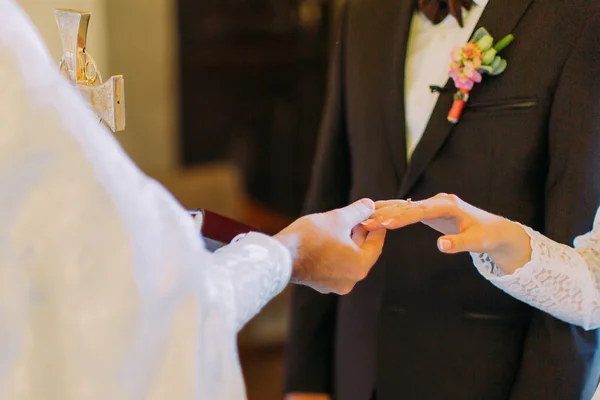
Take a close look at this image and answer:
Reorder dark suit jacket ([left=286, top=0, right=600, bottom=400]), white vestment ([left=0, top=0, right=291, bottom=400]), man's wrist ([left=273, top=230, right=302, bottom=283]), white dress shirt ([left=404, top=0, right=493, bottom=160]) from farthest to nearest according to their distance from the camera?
1. white dress shirt ([left=404, top=0, right=493, bottom=160])
2. dark suit jacket ([left=286, top=0, right=600, bottom=400])
3. man's wrist ([left=273, top=230, right=302, bottom=283])
4. white vestment ([left=0, top=0, right=291, bottom=400])

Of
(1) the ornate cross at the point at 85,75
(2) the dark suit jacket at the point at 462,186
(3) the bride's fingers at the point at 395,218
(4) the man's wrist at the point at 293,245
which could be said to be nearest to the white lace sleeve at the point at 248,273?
(4) the man's wrist at the point at 293,245

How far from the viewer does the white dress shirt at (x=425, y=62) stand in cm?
118

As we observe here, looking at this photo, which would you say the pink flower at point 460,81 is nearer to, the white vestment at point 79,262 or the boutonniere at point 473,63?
the boutonniere at point 473,63

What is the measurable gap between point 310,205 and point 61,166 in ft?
2.28

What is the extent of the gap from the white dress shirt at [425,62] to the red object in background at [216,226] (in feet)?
1.16

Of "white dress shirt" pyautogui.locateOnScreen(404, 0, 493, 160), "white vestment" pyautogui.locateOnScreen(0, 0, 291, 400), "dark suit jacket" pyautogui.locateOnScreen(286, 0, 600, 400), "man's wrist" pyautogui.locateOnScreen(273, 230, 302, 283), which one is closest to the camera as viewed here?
"white vestment" pyautogui.locateOnScreen(0, 0, 291, 400)

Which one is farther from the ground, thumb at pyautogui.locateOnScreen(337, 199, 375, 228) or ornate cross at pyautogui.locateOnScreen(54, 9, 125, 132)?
ornate cross at pyautogui.locateOnScreen(54, 9, 125, 132)

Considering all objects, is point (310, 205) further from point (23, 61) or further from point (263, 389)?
point (263, 389)

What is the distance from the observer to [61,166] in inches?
27.9

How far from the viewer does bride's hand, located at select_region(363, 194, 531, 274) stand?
3.08 feet

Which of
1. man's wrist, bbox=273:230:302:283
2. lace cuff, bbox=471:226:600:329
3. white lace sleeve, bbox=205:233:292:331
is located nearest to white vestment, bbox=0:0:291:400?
white lace sleeve, bbox=205:233:292:331

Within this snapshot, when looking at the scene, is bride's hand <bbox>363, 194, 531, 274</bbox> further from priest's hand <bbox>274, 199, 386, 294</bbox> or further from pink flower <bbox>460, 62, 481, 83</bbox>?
pink flower <bbox>460, 62, 481, 83</bbox>

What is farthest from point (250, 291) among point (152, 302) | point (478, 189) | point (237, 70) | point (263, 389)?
point (237, 70)

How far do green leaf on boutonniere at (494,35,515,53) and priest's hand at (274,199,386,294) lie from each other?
328 millimetres
